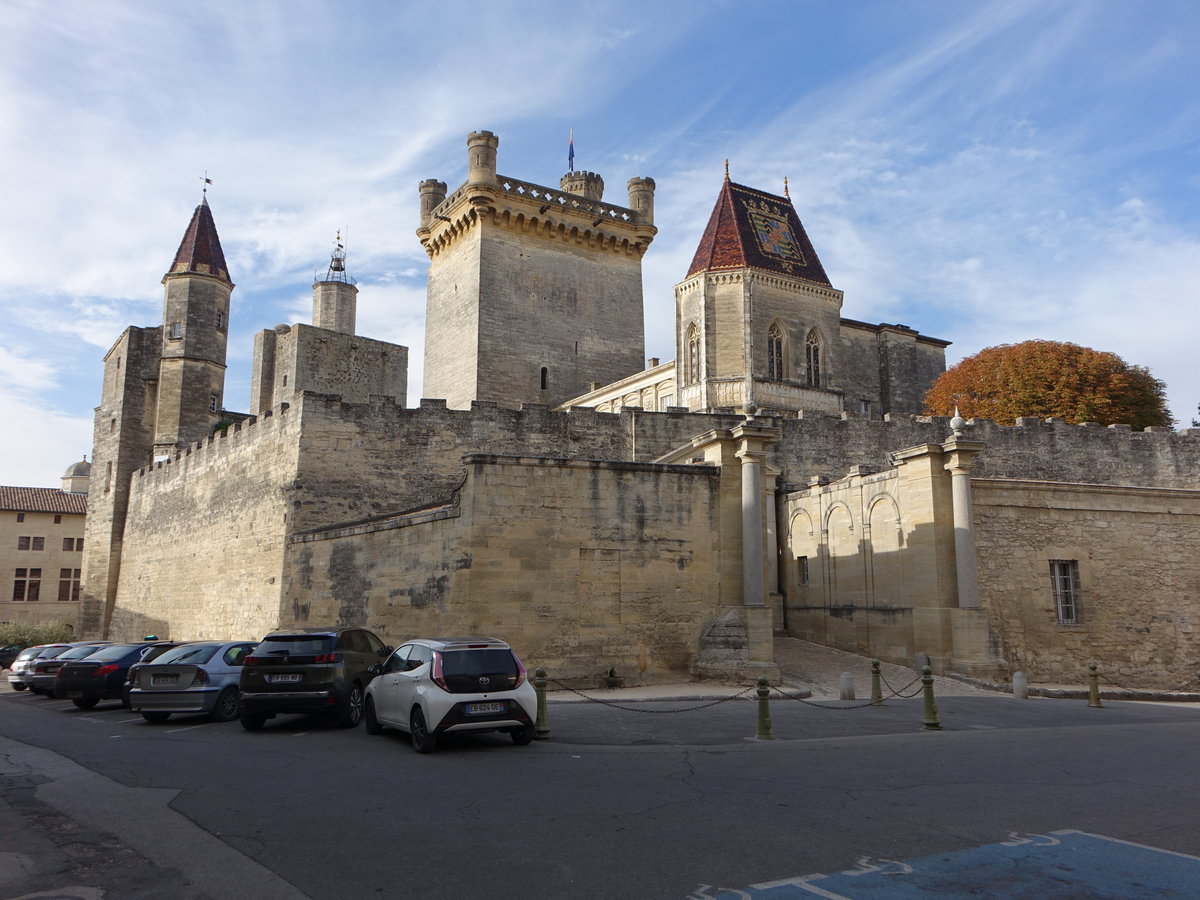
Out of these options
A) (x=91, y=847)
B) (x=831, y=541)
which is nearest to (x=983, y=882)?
(x=91, y=847)

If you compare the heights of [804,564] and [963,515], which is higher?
[963,515]

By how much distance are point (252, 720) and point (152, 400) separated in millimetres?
32978

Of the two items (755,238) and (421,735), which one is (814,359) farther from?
(421,735)

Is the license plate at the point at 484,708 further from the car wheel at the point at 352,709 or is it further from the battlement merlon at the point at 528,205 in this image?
the battlement merlon at the point at 528,205

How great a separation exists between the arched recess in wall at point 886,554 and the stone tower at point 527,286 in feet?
79.8

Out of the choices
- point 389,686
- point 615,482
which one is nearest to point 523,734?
point 389,686

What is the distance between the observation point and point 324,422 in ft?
78.7

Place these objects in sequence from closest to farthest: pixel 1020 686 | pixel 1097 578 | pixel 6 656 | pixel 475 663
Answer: pixel 475 663
pixel 1020 686
pixel 1097 578
pixel 6 656

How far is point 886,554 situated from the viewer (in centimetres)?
1881

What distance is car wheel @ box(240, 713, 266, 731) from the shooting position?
1150 centimetres

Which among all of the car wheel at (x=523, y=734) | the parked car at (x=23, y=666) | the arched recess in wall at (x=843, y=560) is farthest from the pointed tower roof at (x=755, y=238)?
the car wheel at (x=523, y=734)

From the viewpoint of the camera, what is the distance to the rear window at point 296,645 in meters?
11.5

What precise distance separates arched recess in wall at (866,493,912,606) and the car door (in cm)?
1130

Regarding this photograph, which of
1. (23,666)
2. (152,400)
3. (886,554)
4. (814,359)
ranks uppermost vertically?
(814,359)
